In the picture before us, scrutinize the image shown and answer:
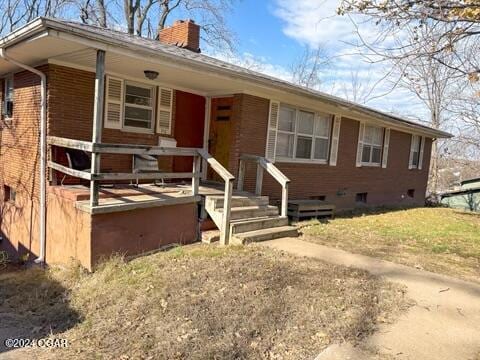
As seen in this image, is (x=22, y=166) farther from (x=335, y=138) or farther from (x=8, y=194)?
(x=335, y=138)

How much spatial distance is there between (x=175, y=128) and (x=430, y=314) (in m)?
6.58

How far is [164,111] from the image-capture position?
28.3 feet

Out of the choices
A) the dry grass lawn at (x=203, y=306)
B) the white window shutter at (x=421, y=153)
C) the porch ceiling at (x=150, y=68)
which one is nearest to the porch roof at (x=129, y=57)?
the porch ceiling at (x=150, y=68)

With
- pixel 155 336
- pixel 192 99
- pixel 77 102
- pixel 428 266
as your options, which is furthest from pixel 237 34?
pixel 155 336

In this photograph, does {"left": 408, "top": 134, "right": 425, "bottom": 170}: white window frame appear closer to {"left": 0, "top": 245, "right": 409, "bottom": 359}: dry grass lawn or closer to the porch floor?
the porch floor

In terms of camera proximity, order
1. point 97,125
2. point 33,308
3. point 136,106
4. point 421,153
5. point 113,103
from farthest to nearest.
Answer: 1. point 421,153
2. point 136,106
3. point 113,103
4. point 97,125
5. point 33,308

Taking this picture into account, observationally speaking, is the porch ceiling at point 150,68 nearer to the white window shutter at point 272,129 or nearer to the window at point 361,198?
the white window shutter at point 272,129

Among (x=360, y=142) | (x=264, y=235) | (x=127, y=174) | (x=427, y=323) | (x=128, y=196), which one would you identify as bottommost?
(x=427, y=323)

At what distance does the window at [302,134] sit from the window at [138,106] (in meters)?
3.33

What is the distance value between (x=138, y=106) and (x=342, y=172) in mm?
6856

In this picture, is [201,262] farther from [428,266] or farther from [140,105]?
[140,105]

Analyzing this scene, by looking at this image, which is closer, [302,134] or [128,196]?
[128,196]

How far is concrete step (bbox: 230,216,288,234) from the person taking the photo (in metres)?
6.80

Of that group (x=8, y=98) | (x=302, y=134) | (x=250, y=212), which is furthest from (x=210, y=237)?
(x=8, y=98)
